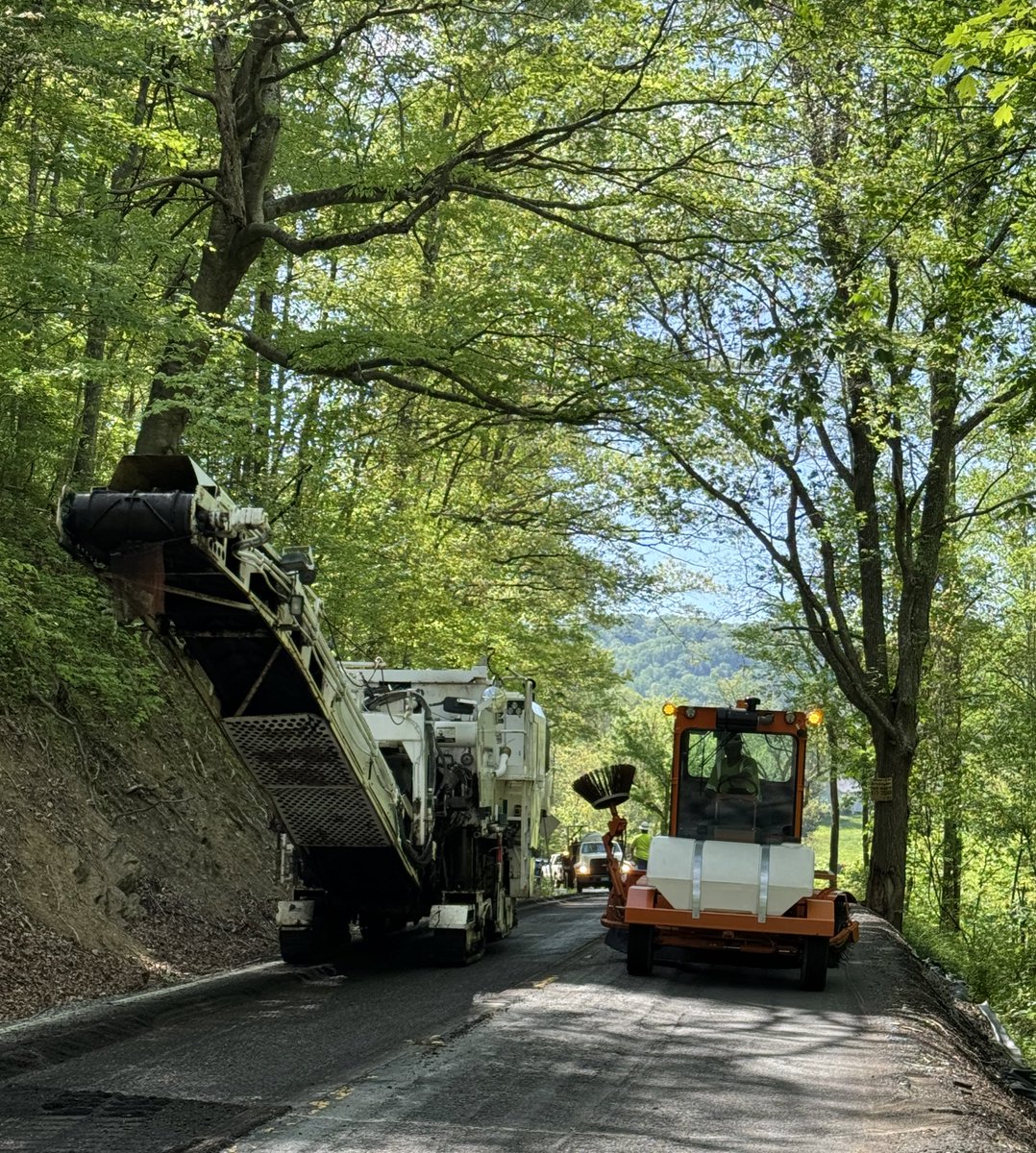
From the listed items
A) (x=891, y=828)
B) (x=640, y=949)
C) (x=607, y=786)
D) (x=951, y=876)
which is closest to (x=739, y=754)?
(x=607, y=786)

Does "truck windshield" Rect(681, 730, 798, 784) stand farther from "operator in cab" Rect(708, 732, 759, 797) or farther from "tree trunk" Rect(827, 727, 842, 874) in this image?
"tree trunk" Rect(827, 727, 842, 874)

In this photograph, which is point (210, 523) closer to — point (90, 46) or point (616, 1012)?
point (616, 1012)

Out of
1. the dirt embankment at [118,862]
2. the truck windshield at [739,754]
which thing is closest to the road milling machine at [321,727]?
the dirt embankment at [118,862]

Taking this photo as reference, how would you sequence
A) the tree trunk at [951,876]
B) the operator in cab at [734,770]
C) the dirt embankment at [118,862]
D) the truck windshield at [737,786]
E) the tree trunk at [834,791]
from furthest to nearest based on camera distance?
the tree trunk at [834,791] < the tree trunk at [951,876] < the operator in cab at [734,770] < the truck windshield at [737,786] < the dirt embankment at [118,862]

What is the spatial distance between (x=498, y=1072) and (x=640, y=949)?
18.7 feet

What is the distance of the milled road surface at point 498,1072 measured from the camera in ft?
21.4

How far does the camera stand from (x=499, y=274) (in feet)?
62.1

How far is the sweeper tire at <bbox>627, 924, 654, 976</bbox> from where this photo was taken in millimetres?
13539

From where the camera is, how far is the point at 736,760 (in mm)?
14703

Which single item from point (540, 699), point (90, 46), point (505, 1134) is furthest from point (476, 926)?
point (540, 699)

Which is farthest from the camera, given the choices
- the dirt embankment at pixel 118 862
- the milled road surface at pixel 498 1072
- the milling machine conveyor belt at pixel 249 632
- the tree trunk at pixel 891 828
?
the tree trunk at pixel 891 828

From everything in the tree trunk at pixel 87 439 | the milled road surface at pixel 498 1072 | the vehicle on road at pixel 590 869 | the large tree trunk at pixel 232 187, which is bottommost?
the vehicle on road at pixel 590 869

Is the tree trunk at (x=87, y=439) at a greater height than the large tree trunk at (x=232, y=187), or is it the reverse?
the large tree trunk at (x=232, y=187)

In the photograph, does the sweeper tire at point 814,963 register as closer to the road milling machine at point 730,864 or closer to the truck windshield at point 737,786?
the road milling machine at point 730,864
